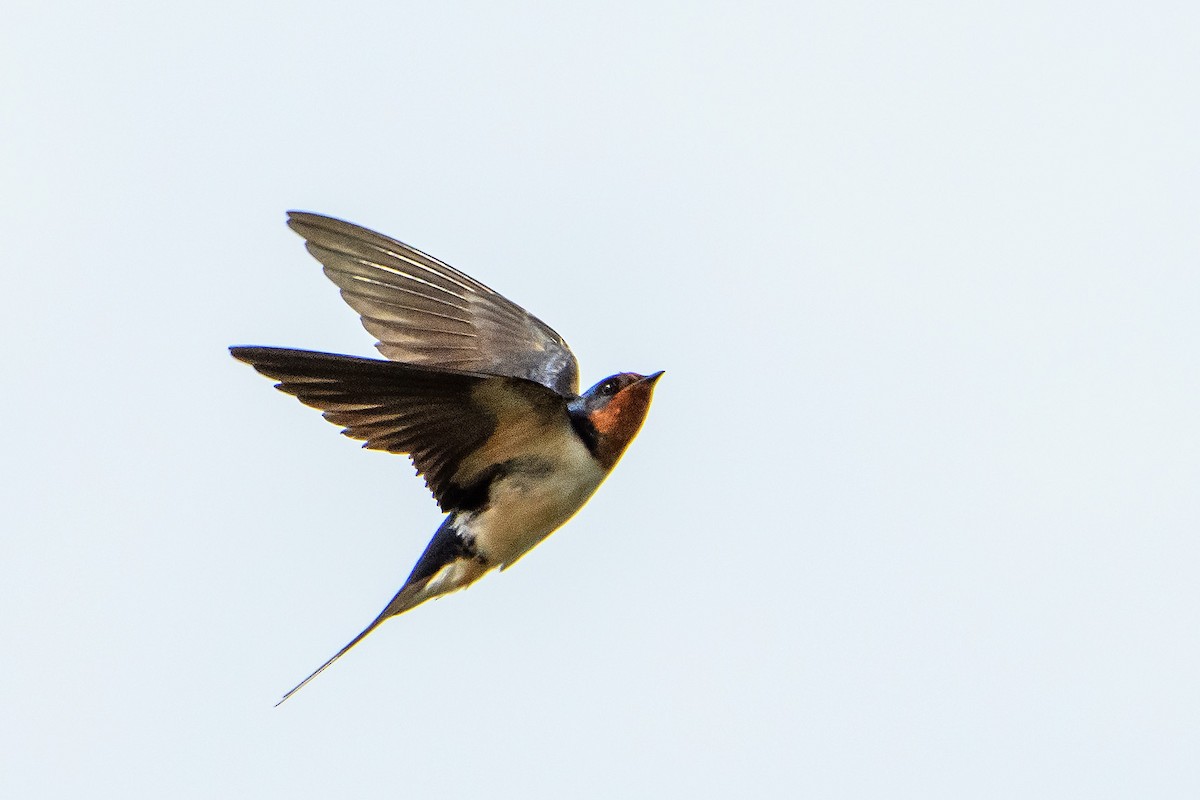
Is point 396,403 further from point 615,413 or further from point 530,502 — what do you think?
point 615,413

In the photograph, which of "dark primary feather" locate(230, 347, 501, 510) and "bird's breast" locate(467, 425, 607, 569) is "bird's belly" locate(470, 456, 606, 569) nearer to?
"bird's breast" locate(467, 425, 607, 569)

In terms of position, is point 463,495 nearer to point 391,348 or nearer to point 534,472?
point 534,472

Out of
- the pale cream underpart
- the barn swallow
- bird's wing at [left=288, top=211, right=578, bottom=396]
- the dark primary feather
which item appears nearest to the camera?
the dark primary feather

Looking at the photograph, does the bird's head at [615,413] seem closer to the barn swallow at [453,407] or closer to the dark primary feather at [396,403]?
the barn swallow at [453,407]

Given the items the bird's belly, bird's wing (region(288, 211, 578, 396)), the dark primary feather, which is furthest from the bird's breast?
bird's wing (region(288, 211, 578, 396))

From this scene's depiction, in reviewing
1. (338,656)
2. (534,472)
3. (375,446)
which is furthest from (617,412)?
(338,656)

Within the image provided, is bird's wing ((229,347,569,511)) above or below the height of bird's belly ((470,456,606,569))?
above

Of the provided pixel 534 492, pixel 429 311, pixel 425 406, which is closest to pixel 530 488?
pixel 534 492
